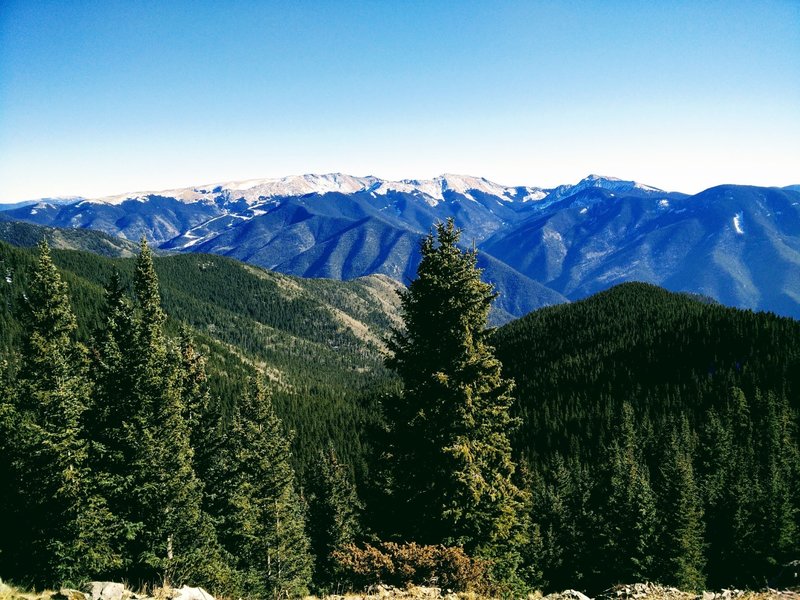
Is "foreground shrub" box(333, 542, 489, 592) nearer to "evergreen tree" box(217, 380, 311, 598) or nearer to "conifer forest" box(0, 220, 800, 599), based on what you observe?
"conifer forest" box(0, 220, 800, 599)

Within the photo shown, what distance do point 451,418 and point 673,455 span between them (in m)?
84.5

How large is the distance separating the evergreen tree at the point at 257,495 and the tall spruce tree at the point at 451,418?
76.7ft

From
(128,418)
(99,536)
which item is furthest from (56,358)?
(99,536)

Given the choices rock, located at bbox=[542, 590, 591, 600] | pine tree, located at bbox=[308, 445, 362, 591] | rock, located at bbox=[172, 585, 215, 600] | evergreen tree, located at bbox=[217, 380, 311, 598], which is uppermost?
rock, located at bbox=[172, 585, 215, 600]

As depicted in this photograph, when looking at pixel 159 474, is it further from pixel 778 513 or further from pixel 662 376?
pixel 662 376

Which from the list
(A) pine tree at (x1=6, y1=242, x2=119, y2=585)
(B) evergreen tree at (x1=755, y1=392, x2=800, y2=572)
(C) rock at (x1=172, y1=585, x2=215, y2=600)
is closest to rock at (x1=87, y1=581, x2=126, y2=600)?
(C) rock at (x1=172, y1=585, x2=215, y2=600)

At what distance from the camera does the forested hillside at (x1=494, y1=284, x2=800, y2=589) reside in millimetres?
57562

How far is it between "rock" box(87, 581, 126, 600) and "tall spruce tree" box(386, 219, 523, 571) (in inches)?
393

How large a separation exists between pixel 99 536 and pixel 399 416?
16.3 meters

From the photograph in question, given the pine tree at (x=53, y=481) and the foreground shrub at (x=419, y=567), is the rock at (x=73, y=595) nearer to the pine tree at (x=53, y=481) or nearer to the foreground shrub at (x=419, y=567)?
the foreground shrub at (x=419, y=567)

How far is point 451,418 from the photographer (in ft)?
62.5

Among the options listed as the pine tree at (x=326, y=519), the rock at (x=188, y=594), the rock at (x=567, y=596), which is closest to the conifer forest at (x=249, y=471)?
the rock at (x=567, y=596)

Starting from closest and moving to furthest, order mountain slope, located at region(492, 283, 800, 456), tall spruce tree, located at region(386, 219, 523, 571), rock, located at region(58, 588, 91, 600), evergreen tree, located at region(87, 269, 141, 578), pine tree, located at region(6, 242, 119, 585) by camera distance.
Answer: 1. rock, located at region(58, 588, 91, 600)
2. tall spruce tree, located at region(386, 219, 523, 571)
3. pine tree, located at region(6, 242, 119, 585)
4. evergreen tree, located at region(87, 269, 141, 578)
5. mountain slope, located at region(492, 283, 800, 456)

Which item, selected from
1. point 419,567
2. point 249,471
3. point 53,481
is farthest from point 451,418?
point 249,471
